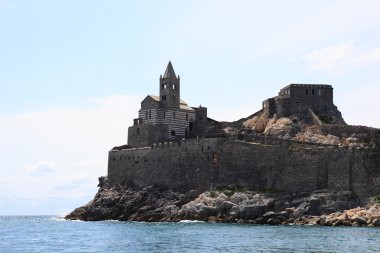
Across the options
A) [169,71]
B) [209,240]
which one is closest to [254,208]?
[209,240]

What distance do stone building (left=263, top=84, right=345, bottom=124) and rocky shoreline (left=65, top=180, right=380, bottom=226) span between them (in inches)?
692

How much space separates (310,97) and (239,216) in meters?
25.0

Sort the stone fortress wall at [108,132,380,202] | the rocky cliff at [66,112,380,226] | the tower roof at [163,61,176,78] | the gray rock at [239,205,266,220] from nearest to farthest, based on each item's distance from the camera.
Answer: the rocky cliff at [66,112,380,226] < the gray rock at [239,205,266,220] < the stone fortress wall at [108,132,380,202] < the tower roof at [163,61,176,78]

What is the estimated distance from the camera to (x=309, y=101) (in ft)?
289

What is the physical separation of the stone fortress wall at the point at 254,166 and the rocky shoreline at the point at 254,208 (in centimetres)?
140

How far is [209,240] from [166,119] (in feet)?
129

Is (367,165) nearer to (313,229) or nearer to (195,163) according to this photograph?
(313,229)

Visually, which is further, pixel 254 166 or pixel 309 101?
pixel 309 101

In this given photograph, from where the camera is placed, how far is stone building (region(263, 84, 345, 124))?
87.9 meters

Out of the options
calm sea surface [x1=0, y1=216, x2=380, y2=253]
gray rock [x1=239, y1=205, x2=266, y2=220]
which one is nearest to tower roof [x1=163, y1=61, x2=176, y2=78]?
gray rock [x1=239, y1=205, x2=266, y2=220]

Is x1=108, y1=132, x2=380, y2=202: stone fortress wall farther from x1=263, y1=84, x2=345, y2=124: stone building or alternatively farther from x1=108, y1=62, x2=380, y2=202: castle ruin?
x1=263, y1=84, x2=345, y2=124: stone building

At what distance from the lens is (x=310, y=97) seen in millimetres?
88188

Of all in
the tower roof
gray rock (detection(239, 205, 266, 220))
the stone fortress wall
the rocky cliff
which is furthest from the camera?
the tower roof

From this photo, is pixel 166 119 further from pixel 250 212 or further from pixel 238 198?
pixel 250 212
